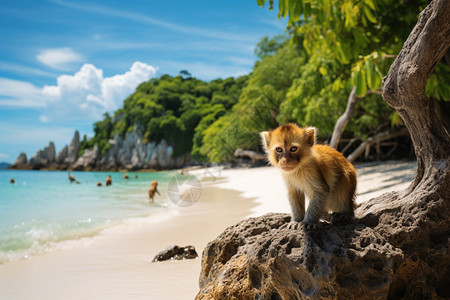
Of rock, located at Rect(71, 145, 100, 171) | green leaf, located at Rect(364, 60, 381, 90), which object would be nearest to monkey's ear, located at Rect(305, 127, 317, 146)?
green leaf, located at Rect(364, 60, 381, 90)

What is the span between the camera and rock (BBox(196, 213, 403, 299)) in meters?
2.46

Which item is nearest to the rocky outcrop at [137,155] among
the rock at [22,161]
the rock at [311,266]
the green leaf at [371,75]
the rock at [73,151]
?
→ the rock at [73,151]

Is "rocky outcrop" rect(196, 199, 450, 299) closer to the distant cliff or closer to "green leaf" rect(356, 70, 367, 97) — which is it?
"green leaf" rect(356, 70, 367, 97)

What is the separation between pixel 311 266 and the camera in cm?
253

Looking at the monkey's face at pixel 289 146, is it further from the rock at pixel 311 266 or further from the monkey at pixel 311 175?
the rock at pixel 311 266

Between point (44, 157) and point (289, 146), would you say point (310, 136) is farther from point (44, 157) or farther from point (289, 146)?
point (44, 157)

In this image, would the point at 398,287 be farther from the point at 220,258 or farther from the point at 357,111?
the point at 357,111

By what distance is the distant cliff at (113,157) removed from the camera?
77062mm

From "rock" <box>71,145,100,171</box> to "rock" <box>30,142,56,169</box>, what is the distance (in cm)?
770

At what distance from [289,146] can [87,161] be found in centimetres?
8748

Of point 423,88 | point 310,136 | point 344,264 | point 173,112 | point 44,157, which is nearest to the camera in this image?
point 344,264

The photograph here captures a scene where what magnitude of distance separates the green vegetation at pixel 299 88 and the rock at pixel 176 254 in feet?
13.1

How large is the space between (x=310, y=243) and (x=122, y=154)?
83.6m

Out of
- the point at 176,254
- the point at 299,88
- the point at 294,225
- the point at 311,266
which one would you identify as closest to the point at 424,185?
the point at 294,225
